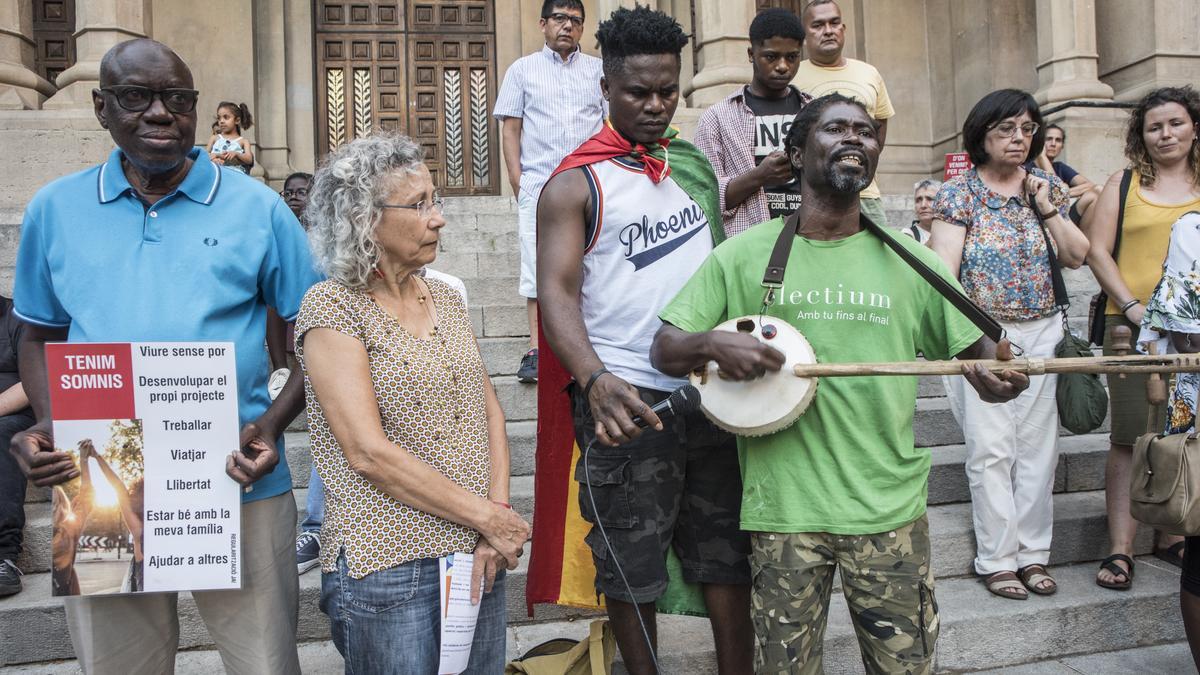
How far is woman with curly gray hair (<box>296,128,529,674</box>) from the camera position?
2.34m

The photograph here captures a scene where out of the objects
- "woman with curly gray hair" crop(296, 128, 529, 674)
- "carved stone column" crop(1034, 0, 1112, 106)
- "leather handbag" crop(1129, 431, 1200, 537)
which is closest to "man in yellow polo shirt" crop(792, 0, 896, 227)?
"leather handbag" crop(1129, 431, 1200, 537)

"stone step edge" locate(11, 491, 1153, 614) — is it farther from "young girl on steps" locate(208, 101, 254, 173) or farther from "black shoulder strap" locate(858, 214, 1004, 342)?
"young girl on steps" locate(208, 101, 254, 173)

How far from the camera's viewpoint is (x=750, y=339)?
2.47 meters

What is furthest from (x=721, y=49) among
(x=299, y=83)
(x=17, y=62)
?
(x=17, y=62)

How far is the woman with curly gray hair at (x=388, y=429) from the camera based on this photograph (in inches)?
92.1

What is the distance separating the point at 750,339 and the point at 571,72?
13.2ft

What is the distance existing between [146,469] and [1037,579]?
3.83 metres

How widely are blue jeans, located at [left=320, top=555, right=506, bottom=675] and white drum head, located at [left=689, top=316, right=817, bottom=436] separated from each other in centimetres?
88

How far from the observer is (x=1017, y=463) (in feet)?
14.4

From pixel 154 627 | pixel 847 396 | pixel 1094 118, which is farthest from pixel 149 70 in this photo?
pixel 1094 118

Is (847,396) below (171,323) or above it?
below

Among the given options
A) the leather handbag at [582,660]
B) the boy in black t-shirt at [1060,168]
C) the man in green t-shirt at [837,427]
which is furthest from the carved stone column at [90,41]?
the boy in black t-shirt at [1060,168]

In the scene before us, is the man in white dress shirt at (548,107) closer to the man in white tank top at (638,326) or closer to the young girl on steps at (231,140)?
the man in white tank top at (638,326)

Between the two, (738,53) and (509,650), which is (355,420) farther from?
(738,53)
